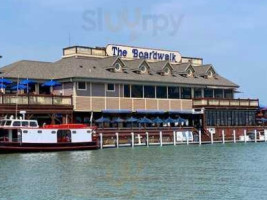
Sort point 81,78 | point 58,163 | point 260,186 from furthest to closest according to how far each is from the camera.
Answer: point 81,78, point 58,163, point 260,186

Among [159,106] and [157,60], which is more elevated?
[157,60]

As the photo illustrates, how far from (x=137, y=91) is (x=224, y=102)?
14644 mm

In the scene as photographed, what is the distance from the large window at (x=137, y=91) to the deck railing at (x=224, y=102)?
9627mm

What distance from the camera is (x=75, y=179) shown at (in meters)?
34.7

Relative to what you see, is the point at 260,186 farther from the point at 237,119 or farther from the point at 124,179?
the point at 237,119

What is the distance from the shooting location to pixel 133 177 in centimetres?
3538

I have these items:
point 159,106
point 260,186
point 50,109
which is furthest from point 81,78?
point 260,186

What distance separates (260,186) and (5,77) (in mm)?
42534

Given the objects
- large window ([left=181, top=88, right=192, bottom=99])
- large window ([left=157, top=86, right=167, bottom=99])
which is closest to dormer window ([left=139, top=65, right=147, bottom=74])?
large window ([left=157, top=86, right=167, bottom=99])

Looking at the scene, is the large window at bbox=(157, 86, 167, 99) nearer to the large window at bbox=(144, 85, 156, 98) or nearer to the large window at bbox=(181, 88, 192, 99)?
the large window at bbox=(144, 85, 156, 98)

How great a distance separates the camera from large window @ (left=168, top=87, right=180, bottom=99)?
268ft

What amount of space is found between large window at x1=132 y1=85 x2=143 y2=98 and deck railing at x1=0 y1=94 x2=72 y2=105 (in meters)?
12.7

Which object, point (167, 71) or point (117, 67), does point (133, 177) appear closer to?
point (117, 67)

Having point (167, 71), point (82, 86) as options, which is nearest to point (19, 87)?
point (82, 86)
